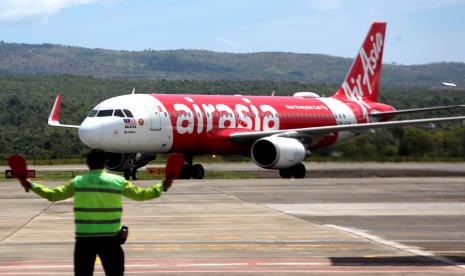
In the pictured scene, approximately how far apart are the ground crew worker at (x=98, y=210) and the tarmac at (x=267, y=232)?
10.6 feet

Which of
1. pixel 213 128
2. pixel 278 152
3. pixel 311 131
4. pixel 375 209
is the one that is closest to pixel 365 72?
pixel 311 131

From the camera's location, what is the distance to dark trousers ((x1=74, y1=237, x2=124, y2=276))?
11547mm

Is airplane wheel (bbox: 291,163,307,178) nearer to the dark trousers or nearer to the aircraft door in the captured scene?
the aircraft door

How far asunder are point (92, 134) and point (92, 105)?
323 ft

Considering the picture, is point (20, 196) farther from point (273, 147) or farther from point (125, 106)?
point (273, 147)

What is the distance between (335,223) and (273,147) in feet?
67.0

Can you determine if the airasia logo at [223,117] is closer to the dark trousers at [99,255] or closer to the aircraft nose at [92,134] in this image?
the aircraft nose at [92,134]

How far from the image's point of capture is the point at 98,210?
11742 millimetres

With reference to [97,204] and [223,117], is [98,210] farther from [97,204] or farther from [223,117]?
[223,117]

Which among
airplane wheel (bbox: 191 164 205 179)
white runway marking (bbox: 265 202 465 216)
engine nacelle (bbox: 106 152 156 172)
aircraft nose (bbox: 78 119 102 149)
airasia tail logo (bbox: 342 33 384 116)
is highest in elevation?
airasia tail logo (bbox: 342 33 384 116)

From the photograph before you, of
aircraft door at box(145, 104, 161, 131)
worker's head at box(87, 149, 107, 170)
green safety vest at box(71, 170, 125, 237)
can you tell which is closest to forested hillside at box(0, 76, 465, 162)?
aircraft door at box(145, 104, 161, 131)

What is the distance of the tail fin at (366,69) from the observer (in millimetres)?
55781

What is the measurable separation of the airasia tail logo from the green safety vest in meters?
44.3

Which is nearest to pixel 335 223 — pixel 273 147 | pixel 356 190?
pixel 356 190
